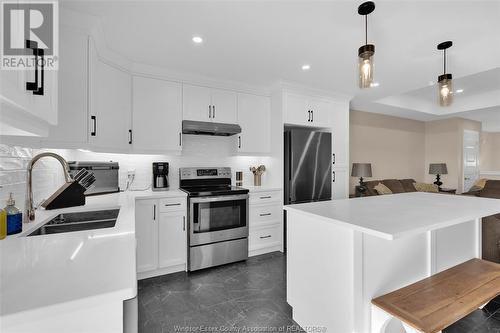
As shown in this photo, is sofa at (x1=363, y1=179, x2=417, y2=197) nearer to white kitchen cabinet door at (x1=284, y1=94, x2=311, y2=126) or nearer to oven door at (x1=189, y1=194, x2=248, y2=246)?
white kitchen cabinet door at (x1=284, y1=94, x2=311, y2=126)

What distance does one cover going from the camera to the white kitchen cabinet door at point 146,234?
98.9 inches

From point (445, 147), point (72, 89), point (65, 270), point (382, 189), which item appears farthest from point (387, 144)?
point (65, 270)

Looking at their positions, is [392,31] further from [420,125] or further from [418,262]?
[420,125]

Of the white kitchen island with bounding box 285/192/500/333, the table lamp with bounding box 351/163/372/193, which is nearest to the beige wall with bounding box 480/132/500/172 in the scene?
the table lamp with bounding box 351/163/372/193

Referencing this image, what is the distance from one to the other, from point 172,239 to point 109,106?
1.62 metres

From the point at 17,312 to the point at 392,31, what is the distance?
2.84m

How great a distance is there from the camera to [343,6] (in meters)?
1.75

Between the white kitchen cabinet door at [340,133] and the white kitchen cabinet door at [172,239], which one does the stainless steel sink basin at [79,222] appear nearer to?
the white kitchen cabinet door at [172,239]

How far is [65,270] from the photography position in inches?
28.6

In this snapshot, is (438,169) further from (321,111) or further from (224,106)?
(224,106)

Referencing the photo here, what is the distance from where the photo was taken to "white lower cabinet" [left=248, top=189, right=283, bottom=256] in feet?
10.4

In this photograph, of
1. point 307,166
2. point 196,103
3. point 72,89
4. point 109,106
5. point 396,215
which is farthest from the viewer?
point 307,166

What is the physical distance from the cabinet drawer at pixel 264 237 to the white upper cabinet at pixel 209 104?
1609 mm

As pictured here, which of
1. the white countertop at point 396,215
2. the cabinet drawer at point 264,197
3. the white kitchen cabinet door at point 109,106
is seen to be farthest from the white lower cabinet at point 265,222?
the white kitchen cabinet door at point 109,106
